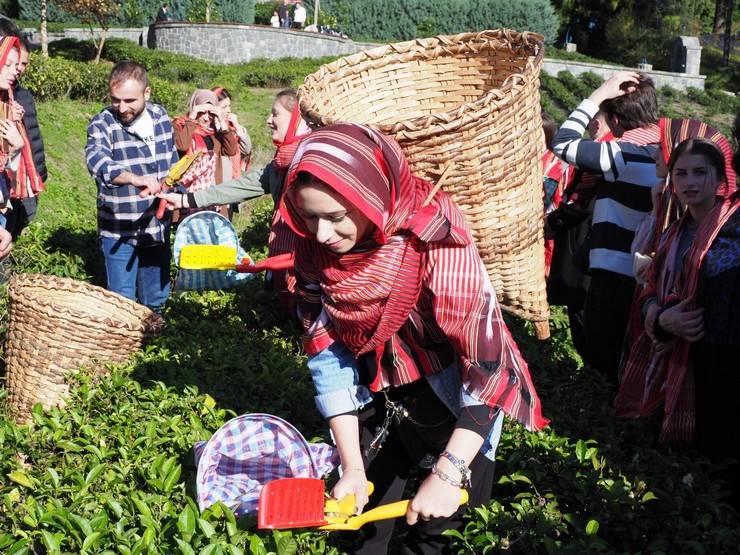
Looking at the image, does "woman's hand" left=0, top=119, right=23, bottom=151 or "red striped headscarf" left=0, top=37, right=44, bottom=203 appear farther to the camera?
"red striped headscarf" left=0, top=37, right=44, bottom=203

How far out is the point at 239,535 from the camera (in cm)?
248

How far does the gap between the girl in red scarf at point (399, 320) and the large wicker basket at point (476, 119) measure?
37cm

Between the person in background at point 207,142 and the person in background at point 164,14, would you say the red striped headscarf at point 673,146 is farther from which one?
the person in background at point 164,14

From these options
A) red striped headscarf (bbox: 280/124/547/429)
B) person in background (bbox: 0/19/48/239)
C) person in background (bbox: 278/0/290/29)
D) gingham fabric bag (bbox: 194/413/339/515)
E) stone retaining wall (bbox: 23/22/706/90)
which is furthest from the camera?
person in background (bbox: 278/0/290/29)

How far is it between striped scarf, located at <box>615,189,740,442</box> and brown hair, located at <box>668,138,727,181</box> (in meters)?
0.23

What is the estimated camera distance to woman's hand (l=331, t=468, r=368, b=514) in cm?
226

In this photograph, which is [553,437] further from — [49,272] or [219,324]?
[49,272]

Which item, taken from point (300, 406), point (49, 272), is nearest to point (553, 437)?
point (300, 406)

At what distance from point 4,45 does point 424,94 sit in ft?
8.61

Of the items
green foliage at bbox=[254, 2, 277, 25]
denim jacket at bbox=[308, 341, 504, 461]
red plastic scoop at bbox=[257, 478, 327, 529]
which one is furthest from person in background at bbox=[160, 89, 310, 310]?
green foliage at bbox=[254, 2, 277, 25]

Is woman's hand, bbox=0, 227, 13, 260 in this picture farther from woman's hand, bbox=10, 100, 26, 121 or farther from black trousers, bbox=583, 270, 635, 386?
black trousers, bbox=583, 270, 635, 386

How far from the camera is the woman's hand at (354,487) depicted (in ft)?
7.41

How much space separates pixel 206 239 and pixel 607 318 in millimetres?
2401

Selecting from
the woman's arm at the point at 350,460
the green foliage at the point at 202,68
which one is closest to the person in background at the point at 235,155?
the woman's arm at the point at 350,460
